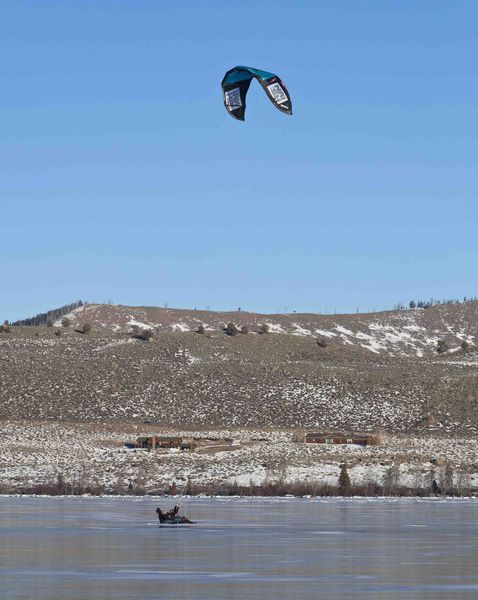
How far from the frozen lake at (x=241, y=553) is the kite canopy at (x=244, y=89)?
12.7m

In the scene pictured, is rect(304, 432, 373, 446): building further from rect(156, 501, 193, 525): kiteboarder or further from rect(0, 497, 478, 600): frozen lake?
rect(156, 501, 193, 525): kiteboarder

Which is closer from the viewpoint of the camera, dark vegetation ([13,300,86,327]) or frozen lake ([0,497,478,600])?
frozen lake ([0,497,478,600])

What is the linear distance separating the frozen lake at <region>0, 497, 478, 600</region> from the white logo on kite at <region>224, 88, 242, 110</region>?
42.8ft

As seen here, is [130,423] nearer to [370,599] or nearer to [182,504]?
[182,504]

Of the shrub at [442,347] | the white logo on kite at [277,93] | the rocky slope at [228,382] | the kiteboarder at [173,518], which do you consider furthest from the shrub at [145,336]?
the kiteboarder at [173,518]

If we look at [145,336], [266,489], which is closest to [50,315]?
[145,336]

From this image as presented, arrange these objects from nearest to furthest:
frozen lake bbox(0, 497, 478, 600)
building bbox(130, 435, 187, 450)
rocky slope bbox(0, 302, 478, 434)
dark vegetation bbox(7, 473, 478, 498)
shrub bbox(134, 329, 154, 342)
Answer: frozen lake bbox(0, 497, 478, 600) → dark vegetation bbox(7, 473, 478, 498) → building bbox(130, 435, 187, 450) → rocky slope bbox(0, 302, 478, 434) → shrub bbox(134, 329, 154, 342)

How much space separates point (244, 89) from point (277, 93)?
7.61ft

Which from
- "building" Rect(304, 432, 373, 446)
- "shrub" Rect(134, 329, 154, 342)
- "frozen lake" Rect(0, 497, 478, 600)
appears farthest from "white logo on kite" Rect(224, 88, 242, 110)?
"shrub" Rect(134, 329, 154, 342)

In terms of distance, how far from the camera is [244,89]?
4444 centimetres

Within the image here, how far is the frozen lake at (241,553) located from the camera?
2383cm

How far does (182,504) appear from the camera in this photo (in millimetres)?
52156

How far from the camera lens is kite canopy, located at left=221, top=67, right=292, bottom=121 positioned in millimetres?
41781

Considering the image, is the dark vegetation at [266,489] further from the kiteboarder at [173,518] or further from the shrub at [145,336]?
the shrub at [145,336]
